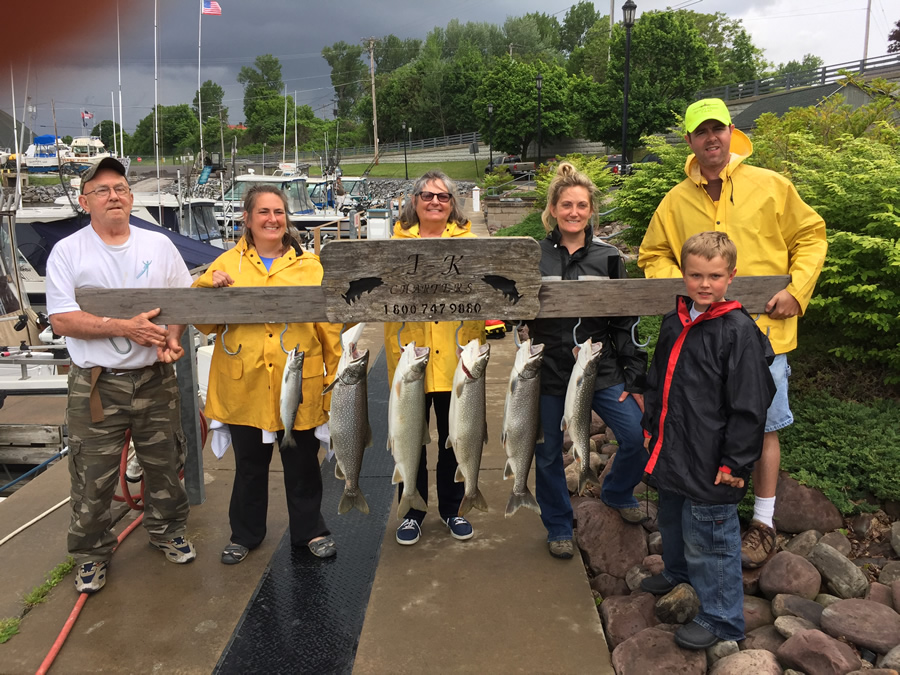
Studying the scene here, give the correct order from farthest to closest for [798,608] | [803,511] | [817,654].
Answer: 1. [803,511]
2. [798,608]
3. [817,654]

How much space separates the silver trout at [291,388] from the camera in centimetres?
355

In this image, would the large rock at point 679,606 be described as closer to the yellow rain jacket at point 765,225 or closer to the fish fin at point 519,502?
the fish fin at point 519,502

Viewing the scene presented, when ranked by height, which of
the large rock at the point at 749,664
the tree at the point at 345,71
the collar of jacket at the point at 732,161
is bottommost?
the large rock at the point at 749,664

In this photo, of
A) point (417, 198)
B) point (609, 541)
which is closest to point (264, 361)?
point (417, 198)

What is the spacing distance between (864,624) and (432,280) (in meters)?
2.56

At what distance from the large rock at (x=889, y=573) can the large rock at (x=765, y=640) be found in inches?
31.4

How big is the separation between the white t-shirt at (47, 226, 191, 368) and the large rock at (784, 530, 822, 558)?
373 centimetres

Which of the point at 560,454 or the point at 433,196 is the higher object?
the point at 433,196

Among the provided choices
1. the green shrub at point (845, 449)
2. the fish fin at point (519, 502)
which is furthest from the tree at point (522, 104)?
the fish fin at point (519, 502)

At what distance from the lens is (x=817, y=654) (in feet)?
9.73

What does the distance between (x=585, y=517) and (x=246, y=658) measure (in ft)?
7.00

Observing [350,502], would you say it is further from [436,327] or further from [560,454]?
[560,454]

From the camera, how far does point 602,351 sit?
375 centimetres

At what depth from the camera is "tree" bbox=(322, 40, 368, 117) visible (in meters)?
105
